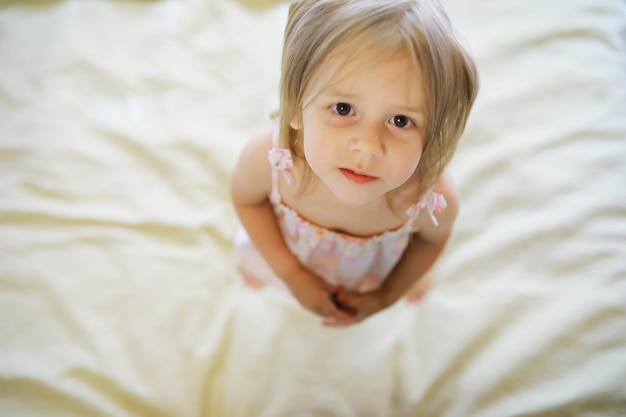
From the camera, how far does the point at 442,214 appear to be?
0.64 metres

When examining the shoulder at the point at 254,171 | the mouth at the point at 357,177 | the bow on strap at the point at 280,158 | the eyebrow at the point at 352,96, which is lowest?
the shoulder at the point at 254,171

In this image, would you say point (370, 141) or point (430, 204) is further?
point (430, 204)

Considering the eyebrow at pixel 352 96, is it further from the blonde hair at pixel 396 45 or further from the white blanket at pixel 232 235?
the white blanket at pixel 232 235

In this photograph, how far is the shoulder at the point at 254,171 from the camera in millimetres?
631

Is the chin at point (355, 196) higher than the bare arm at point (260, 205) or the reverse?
higher

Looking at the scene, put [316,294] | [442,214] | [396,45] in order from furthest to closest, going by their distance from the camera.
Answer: [316,294] < [442,214] < [396,45]

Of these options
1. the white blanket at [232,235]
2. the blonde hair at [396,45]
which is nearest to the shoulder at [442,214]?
the blonde hair at [396,45]

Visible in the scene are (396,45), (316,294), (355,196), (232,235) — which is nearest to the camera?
(396,45)

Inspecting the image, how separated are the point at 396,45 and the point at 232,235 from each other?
558 millimetres

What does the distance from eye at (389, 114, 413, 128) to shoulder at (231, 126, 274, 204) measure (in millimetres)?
188

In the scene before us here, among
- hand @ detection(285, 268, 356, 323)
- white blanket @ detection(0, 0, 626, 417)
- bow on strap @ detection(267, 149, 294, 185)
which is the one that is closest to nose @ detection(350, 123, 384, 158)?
bow on strap @ detection(267, 149, 294, 185)

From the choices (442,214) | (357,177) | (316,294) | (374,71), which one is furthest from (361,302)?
(374,71)

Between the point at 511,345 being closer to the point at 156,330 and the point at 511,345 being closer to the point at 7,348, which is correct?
the point at 156,330

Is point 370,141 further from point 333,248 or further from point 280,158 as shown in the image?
A: point 333,248
